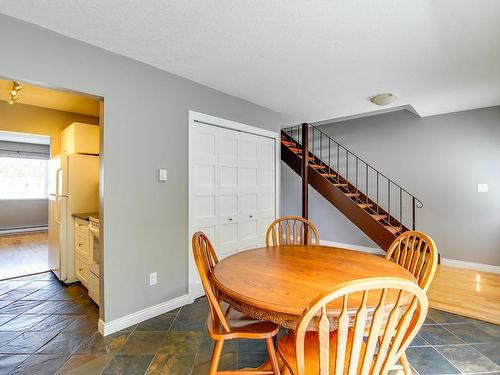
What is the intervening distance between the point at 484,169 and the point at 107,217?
4835 millimetres

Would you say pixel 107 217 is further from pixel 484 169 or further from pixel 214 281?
pixel 484 169

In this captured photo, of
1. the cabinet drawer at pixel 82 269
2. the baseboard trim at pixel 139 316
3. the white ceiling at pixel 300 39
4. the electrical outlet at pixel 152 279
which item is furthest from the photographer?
the cabinet drawer at pixel 82 269

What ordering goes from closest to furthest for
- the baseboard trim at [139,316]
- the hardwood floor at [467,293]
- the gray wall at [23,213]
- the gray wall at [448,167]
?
1. the baseboard trim at [139,316]
2. the hardwood floor at [467,293]
3. the gray wall at [448,167]
4. the gray wall at [23,213]

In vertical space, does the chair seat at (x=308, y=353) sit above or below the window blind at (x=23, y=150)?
below

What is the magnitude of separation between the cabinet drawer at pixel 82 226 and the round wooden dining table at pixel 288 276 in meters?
2.01

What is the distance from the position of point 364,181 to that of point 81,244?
459cm

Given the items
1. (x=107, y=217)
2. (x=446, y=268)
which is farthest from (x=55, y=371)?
(x=446, y=268)

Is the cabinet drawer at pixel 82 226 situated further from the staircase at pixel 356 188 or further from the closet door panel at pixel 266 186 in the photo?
the staircase at pixel 356 188

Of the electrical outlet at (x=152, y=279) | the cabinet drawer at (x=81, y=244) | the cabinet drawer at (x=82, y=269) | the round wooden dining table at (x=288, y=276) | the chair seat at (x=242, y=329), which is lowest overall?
the cabinet drawer at (x=82, y=269)

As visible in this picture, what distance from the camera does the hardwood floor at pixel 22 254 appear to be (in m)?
3.70

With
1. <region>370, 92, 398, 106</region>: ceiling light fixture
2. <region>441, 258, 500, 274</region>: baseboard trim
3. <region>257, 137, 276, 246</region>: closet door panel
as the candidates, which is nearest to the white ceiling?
<region>370, 92, 398, 106</region>: ceiling light fixture

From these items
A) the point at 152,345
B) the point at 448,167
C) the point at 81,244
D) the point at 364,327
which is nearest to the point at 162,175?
the point at 152,345

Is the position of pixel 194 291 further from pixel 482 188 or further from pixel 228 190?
pixel 482 188

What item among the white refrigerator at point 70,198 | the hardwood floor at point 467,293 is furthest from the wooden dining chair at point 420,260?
the white refrigerator at point 70,198
